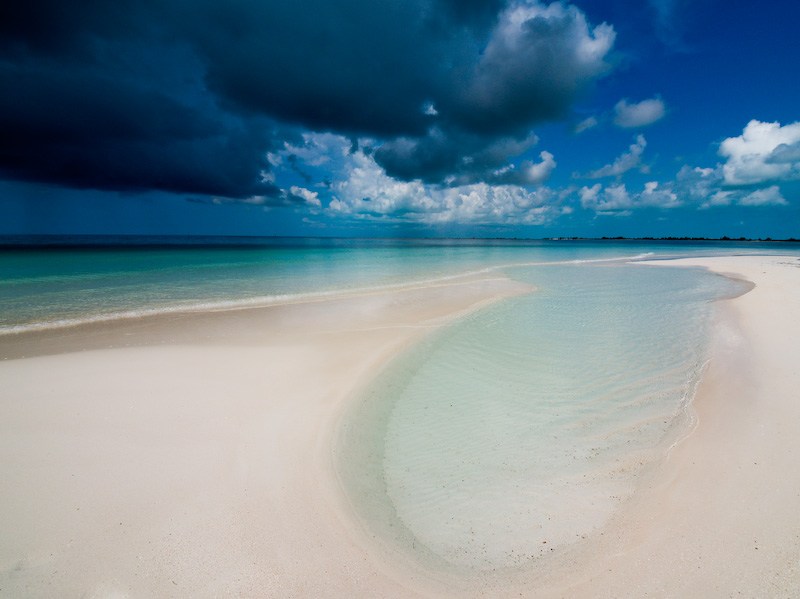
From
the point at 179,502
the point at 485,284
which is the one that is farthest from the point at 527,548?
the point at 485,284

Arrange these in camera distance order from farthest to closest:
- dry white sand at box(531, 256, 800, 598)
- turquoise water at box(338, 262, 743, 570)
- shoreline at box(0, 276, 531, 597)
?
turquoise water at box(338, 262, 743, 570), shoreline at box(0, 276, 531, 597), dry white sand at box(531, 256, 800, 598)

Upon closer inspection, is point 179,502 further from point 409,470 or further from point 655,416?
point 655,416

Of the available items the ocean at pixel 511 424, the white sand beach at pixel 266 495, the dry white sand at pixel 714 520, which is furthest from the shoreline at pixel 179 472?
the dry white sand at pixel 714 520

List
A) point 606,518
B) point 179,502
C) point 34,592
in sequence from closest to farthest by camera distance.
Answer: point 34,592, point 606,518, point 179,502

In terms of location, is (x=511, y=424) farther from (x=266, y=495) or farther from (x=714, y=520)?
(x=266, y=495)

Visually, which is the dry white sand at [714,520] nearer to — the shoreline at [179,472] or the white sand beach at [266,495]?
the white sand beach at [266,495]

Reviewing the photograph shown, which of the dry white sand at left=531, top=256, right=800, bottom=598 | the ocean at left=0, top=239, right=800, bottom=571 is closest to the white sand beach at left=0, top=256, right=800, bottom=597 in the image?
the dry white sand at left=531, top=256, right=800, bottom=598

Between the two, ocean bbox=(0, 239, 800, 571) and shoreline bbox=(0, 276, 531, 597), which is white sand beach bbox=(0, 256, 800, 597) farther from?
ocean bbox=(0, 239, 800, 571)

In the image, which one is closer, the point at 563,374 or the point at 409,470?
the point at 409,470
